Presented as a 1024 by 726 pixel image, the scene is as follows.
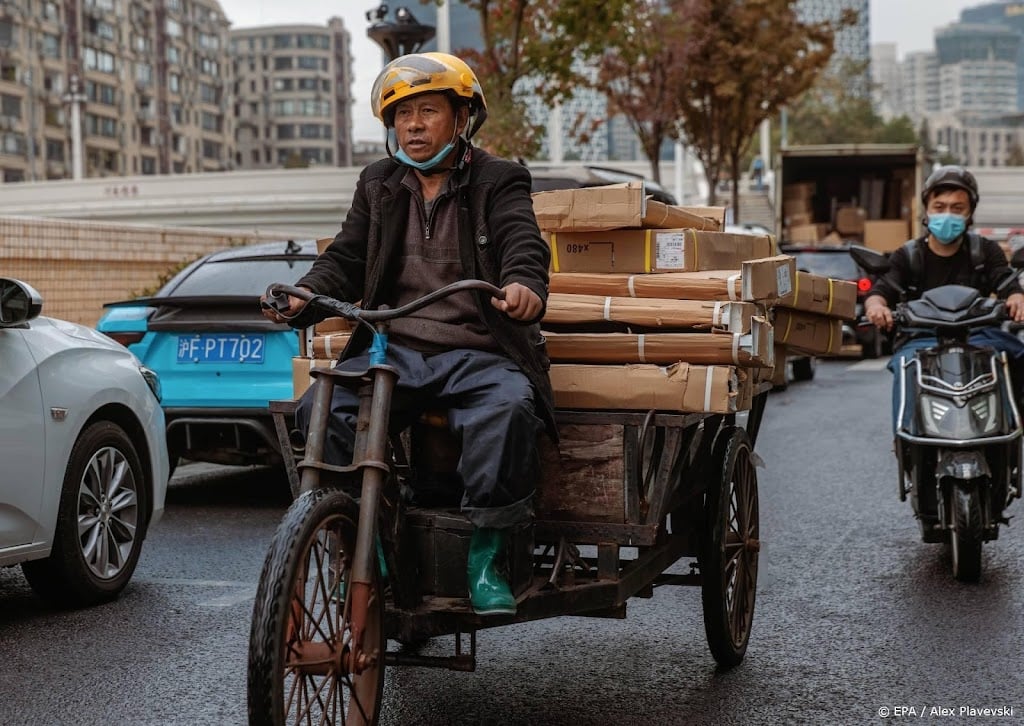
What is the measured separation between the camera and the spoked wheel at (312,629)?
11.3ft

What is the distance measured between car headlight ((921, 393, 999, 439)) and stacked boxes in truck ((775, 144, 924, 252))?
18.6 meters

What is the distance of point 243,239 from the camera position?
19.3 meters

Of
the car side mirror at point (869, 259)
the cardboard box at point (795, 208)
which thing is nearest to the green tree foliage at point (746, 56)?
the cardboard box at point (795, 208)

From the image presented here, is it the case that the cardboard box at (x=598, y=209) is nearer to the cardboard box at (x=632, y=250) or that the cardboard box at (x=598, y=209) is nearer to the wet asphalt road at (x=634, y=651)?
the cardboard box at (x=632, y=250)

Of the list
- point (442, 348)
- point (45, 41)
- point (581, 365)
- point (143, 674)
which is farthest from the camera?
point (45, 41)

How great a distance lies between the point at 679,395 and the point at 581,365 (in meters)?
0.31

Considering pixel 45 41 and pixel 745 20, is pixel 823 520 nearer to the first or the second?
pixel 745 20

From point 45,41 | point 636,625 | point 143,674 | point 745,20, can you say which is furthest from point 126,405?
point 45,41

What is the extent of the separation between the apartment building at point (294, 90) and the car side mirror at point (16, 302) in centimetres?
16028

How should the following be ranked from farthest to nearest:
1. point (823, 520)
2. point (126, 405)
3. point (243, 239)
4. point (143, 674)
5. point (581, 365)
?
point (243, 239) → point (823, 520) → point (126, 405) → point (143, 674) → point (581, 365)

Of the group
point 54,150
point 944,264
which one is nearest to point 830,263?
point 944,264

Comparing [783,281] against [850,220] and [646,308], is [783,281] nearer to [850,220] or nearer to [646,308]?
[646,308]

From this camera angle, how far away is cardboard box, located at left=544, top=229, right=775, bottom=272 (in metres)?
5.05

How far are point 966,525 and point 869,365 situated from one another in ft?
52.0
